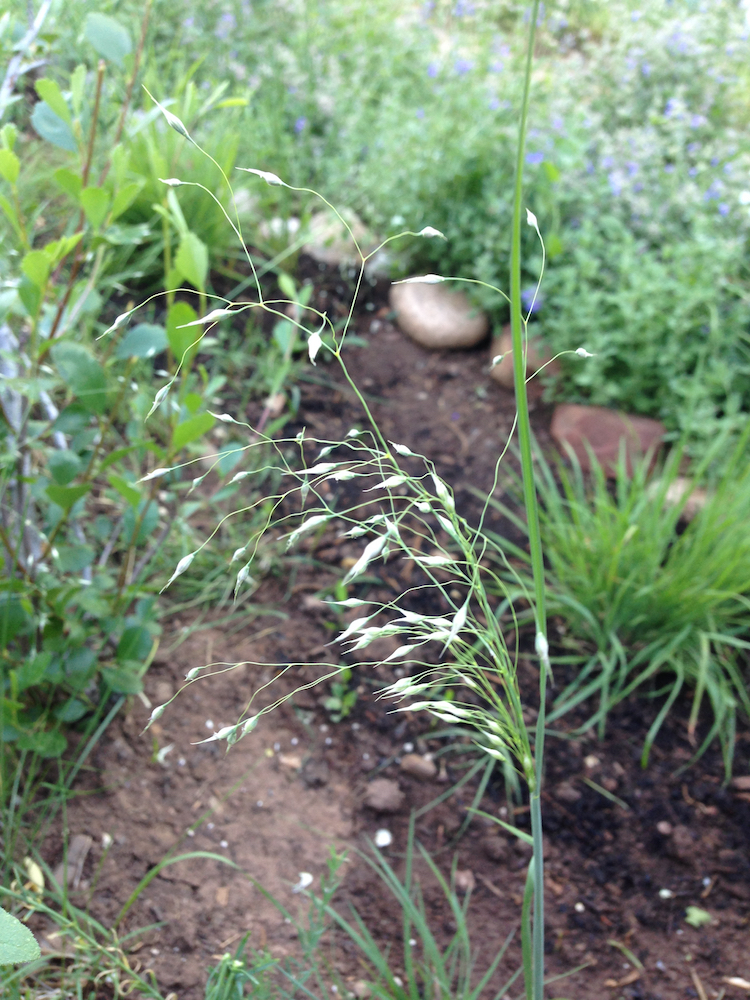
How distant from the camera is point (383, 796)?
5.59 feet

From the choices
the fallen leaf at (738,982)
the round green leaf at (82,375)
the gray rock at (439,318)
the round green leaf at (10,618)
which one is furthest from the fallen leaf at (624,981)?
the gray rock at (439,318)

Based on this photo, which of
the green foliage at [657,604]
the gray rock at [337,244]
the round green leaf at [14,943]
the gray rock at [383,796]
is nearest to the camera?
the round green leaf at [14,943]

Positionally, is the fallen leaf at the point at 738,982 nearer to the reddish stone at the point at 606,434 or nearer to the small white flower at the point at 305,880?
the small white flower at the point at 305,880

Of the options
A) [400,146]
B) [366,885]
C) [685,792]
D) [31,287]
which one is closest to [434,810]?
[366,885]

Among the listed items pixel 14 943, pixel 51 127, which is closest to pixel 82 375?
pixel 51 127

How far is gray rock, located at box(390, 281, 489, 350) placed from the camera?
293 cm

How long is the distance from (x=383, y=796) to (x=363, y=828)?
0.25 feet

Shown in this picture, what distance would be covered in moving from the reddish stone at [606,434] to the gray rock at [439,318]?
1.83 ft

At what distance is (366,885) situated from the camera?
5.14 ft

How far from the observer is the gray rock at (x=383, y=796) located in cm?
169

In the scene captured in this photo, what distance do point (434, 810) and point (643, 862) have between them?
0.45 meters

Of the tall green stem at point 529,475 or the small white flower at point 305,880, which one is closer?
the tall green stem at point 529,475

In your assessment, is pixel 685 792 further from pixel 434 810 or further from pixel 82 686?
pixel 82 686

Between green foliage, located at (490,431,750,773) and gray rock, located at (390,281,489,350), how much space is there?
3.37 ft
